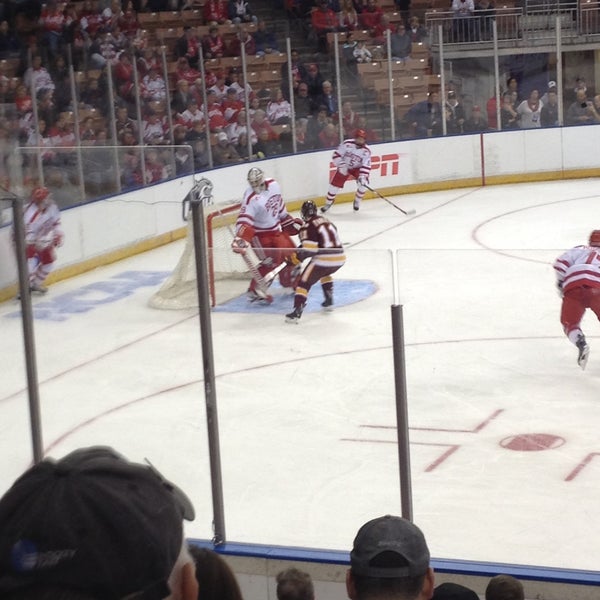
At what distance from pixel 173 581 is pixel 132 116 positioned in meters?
11.6

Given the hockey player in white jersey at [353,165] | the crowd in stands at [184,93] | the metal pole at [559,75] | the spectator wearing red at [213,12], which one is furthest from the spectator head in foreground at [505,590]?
the spectator wearing red at [213,12]

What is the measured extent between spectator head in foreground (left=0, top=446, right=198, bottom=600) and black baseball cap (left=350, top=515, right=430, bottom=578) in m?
0.77

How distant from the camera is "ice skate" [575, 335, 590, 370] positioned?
16.2ft

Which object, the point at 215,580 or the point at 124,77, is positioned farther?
the point at 124,77

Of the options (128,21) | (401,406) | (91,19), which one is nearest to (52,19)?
(91,19)

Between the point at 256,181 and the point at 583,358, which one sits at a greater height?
the point at 256,181

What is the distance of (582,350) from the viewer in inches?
205

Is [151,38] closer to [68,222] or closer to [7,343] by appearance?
[68,222]

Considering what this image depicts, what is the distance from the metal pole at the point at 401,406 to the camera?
3555mm

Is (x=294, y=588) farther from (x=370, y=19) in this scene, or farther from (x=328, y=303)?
(x=370, y=19)

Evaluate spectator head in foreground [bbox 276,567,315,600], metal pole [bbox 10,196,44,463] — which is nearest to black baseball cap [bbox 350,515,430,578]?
spectator head in foreground [bbox 276,567,315,600]

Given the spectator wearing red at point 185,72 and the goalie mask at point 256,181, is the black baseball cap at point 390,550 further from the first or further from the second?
the spectator wearing red at point 185,72

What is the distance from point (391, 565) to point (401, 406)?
70.4 inches

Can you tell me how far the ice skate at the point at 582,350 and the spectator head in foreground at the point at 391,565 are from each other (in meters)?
3.10
